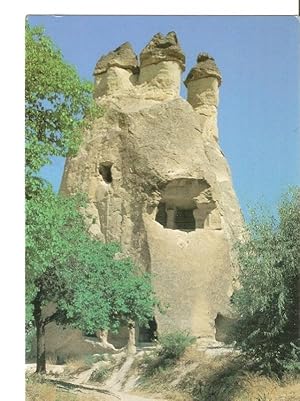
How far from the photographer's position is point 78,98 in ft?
33.6

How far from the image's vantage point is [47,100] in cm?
971

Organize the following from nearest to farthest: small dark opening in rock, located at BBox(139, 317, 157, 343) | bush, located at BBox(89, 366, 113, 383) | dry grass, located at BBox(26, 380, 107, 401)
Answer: dry grass, located at BBox(26, 380, 107, 401)
bush, located at BBox(89, 366, 113, 383)
small dark opening in rock, located at BBox(139, 317, 157, 343)

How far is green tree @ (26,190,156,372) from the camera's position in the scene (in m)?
9.07

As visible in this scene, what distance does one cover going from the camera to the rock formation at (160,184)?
13.9 meters

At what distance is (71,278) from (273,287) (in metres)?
2.75

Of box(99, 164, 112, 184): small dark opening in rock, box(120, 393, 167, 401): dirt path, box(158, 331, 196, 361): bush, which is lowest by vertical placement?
box(120, 393, 167, 401): dirt path

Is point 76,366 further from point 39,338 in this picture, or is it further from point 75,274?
point 75,274

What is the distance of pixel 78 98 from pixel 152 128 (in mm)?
4700

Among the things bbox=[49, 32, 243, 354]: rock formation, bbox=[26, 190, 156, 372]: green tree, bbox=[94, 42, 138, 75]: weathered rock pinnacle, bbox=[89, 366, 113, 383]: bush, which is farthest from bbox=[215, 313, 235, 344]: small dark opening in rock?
bbox=[94, 42, 138, 75]: weathered rock pinnacle

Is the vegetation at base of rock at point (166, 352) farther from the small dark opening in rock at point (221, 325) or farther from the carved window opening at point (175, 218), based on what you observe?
the carved window opening at point (175, 218)

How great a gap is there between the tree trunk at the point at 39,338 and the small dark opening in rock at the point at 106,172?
5.04m

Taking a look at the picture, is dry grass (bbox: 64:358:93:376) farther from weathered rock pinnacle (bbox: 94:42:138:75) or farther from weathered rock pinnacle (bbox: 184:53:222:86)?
weathered rock pinnacle (bbox: 94:42:138:75)

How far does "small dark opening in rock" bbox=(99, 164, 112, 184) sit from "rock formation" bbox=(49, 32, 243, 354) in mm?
21

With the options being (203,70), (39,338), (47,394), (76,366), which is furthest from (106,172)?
(47,394)
